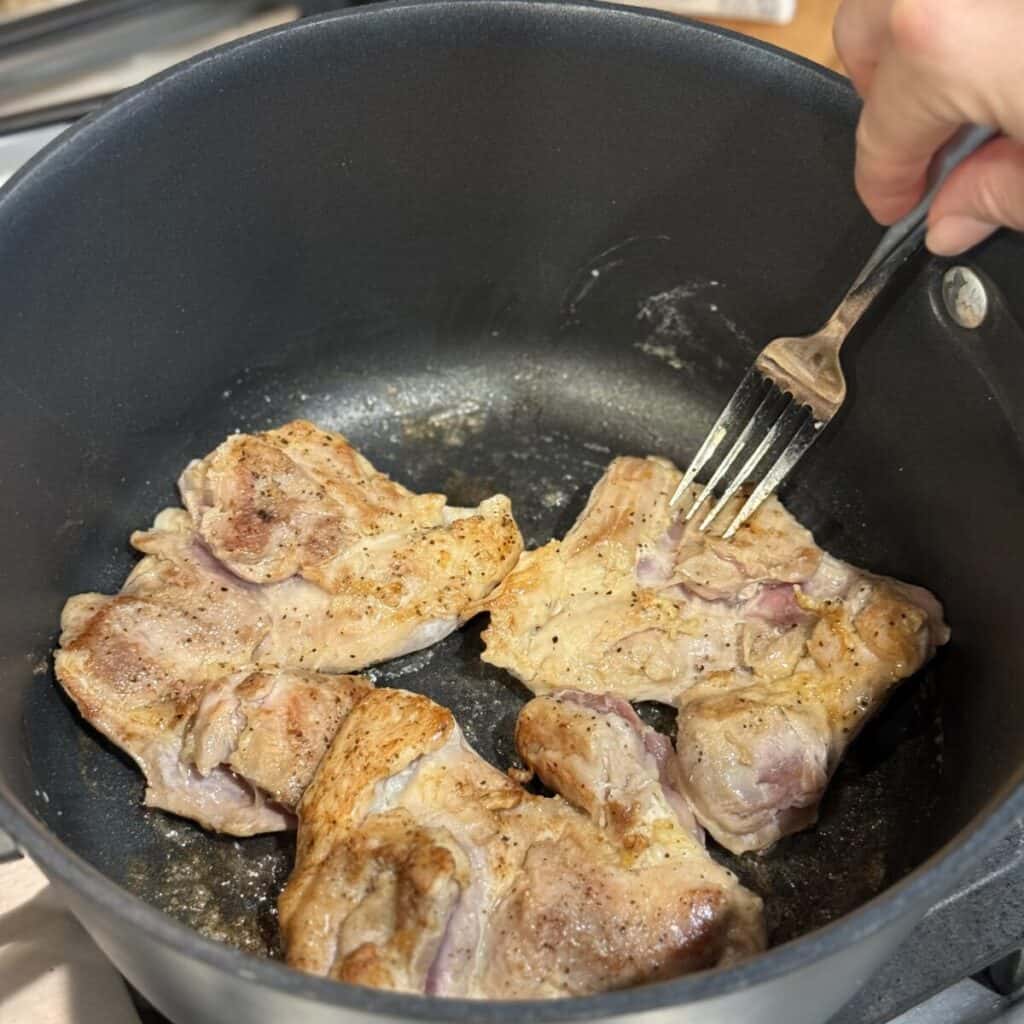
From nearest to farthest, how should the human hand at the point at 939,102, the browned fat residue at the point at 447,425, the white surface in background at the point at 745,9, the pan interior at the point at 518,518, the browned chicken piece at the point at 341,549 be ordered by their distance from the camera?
1. the human hand at the point at 939,102
2. the pan interior at the point at 518,518
3. the browned chicken piece at the point at 341,549
4. the browned fat residue at the point at 447,425
5. the white surface in background at the point at 745,9

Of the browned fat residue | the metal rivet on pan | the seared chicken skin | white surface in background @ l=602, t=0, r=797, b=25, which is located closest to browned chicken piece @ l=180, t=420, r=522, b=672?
the seared chicken skin

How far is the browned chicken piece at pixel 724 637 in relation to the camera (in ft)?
5.13

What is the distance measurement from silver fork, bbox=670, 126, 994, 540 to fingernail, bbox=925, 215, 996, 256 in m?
0.30

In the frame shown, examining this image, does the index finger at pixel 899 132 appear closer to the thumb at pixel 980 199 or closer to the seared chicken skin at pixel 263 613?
the thumb at pixel 980 199

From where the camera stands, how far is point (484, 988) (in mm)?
1343

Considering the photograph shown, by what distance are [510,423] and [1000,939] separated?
1.07m

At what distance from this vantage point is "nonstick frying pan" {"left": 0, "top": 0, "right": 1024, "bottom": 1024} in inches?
63.6

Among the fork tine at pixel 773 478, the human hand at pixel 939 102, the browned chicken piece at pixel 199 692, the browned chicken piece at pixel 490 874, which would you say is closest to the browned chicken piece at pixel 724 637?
the fork tine at pixel 773 478

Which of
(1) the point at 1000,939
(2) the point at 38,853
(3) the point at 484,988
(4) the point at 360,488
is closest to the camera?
(2) the point at 38,853

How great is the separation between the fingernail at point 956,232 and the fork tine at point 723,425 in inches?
18.9

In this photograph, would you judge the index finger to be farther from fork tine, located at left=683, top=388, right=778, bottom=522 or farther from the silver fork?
fork tine, located at left=683, top=388, right=778, bottom=522

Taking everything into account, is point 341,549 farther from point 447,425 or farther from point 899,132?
point 899,132

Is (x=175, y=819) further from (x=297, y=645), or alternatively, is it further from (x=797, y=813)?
(x=797, y=813)

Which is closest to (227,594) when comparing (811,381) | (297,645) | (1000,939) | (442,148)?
(297,645)
